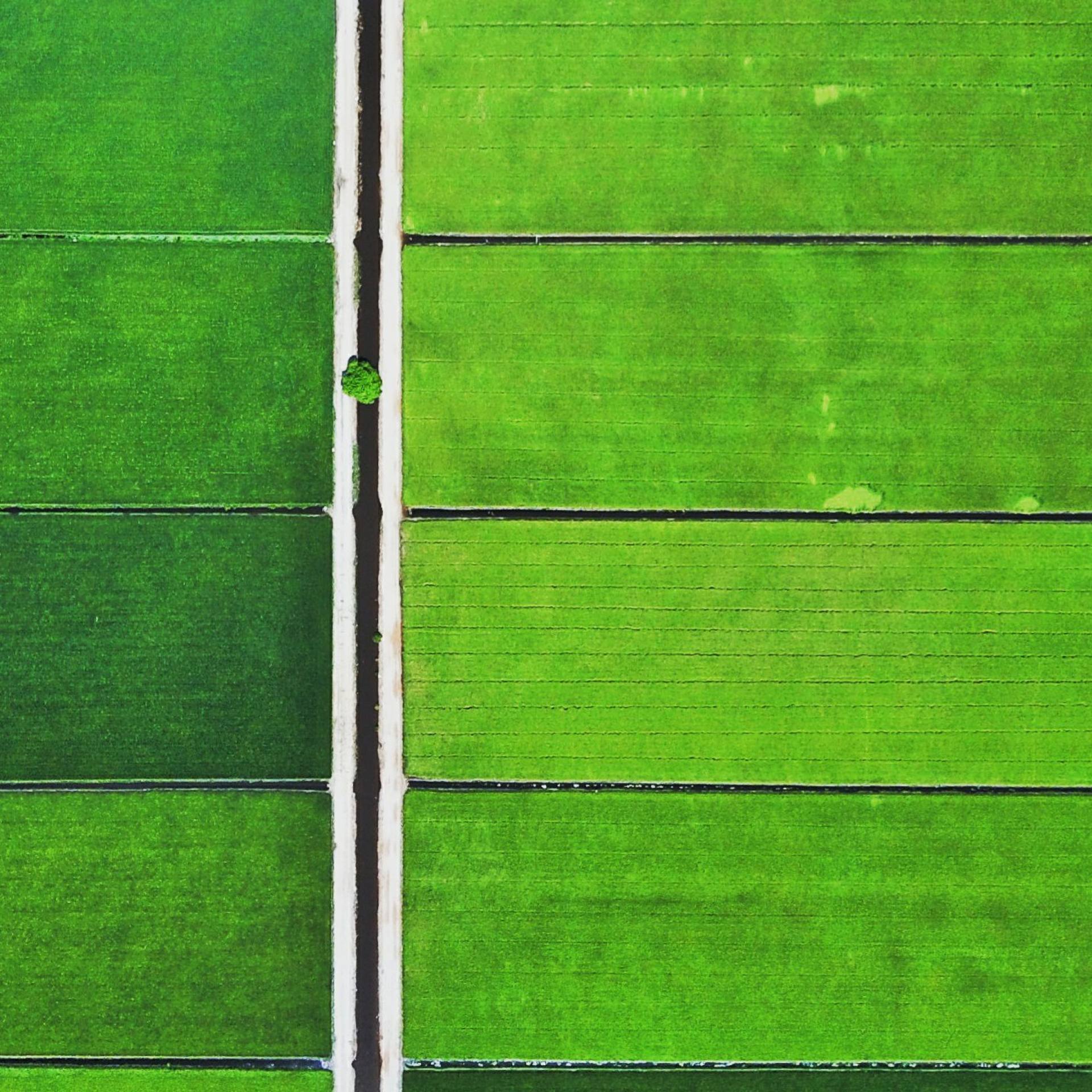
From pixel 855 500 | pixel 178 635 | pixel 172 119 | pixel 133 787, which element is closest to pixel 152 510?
pixel 178 635

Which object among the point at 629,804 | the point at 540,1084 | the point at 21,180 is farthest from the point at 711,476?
the point at 21,180

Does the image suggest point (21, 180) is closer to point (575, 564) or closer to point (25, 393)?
point (25, 393)

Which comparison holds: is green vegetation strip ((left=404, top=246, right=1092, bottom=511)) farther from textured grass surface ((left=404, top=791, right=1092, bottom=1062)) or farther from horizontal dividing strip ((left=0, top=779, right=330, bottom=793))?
horizontal dividing strip ((left=0, top=779, right=330, bottom=793))

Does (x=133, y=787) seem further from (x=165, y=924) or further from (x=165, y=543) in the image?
(x=165, y=543)

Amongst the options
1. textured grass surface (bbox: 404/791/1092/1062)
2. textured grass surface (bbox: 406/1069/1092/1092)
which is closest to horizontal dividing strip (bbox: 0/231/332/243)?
textured grass surface (bbox: 404/791/1092/1062)

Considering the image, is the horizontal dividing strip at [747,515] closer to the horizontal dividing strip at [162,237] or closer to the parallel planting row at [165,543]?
the parallel planting row at [165,543]

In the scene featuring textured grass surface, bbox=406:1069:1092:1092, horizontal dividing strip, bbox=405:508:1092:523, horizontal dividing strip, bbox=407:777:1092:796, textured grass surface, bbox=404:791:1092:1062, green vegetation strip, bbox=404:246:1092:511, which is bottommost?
textured grass surface, bbox=406:1069:1092:1092
